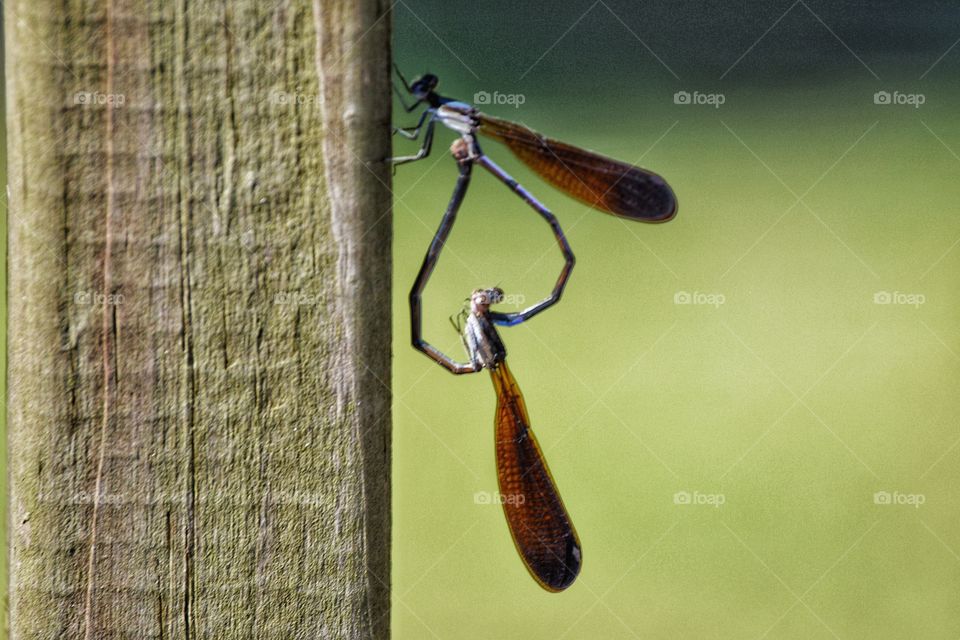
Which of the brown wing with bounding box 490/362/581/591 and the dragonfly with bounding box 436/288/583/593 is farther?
the brown wing with bounding box 490/362/581/591

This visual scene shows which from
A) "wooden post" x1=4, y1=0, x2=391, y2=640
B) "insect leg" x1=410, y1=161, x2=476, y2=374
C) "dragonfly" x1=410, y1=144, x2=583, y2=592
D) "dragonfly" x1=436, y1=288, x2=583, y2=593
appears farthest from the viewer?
"dragonfly" x1=436, y1=288, x2=583, y2=593

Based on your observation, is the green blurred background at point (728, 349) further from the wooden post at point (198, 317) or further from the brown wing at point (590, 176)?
the wooden post at point (198, 317)

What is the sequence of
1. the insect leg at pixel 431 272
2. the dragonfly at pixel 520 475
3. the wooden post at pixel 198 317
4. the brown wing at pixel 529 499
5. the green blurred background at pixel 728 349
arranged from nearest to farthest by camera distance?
the wooden post at pixel 198 317 < the insect leg at pixel 431 272 < the dragonfly at pixel 520 475 < the brown wing at pixel 529 499 < the green blurred background at pixel 728 349

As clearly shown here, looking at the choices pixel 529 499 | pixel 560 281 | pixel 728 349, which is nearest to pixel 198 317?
pixel 560 281

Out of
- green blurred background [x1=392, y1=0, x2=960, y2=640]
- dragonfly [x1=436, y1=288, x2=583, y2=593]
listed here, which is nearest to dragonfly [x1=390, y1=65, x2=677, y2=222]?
dragonfly [x1=436, y1=288, x2=583, y2=593]

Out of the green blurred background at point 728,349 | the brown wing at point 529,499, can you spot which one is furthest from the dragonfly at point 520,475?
the green blurred background at point 728,349

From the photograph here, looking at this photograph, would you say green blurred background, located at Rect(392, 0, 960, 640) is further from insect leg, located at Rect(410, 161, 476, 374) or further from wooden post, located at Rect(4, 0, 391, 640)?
wooden post, located at Rect(4, 0, 391, 640)

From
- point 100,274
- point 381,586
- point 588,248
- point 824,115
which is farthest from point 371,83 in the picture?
point 824,115
